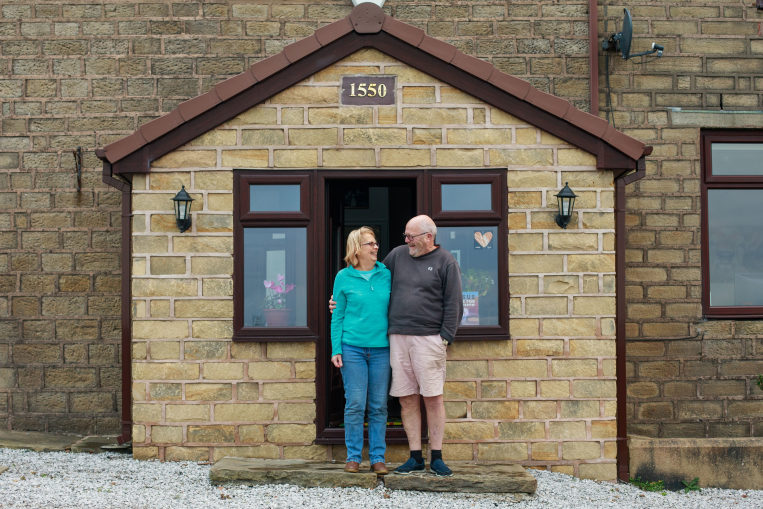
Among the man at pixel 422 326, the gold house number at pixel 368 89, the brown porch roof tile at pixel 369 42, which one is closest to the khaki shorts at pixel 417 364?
the man at pixel 422 326

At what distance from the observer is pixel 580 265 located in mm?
6453

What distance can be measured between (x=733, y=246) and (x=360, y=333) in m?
4.65

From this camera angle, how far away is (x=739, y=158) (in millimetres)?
8062

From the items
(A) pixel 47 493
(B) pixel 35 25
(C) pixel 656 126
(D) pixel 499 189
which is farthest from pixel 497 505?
(B) pixel 35 25

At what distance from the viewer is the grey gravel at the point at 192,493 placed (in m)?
5.29

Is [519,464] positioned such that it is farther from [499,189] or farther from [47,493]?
[47,493]

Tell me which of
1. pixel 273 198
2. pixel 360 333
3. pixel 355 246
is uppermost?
pixel 273 198

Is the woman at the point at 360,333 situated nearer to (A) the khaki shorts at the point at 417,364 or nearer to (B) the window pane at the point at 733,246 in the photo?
(A) the khaki shorts at the point at 417,364

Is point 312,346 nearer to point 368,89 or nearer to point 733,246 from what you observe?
point 368,89

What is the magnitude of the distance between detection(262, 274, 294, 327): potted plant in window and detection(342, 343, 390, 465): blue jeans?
2.93 ft

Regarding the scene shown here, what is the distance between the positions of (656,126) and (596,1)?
1427 millimetres

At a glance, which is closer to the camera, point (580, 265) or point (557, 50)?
point (580, 265)

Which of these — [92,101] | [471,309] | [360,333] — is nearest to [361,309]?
[360,333]

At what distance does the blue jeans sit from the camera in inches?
225
